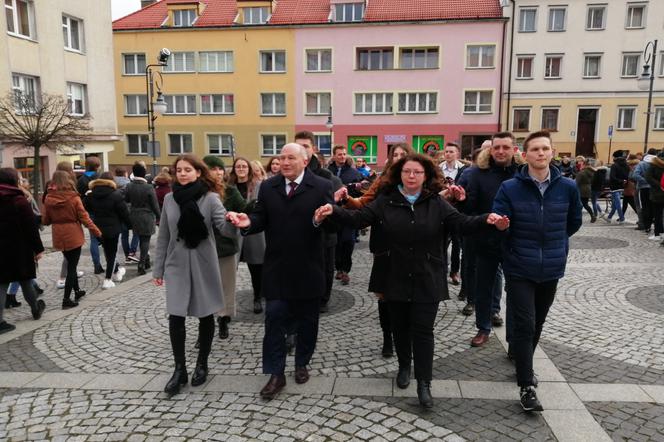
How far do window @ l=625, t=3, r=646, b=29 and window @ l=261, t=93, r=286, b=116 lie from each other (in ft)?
80.5

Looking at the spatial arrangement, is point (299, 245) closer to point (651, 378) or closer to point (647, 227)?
point (651, 378)

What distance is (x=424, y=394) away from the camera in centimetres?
397

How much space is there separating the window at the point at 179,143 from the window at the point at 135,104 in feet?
10.2

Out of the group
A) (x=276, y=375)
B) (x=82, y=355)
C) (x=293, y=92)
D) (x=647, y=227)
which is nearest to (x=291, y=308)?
(x=276, y=375)

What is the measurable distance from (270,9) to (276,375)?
38.8 m

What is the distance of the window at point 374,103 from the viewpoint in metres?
36.3

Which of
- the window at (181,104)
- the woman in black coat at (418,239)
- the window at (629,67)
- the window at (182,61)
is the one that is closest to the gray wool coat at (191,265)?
the woman in black coat at (418,239)

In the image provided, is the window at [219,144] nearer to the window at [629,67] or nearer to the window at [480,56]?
the window at [480,56]

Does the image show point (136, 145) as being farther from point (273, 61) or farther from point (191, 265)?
point (191, 265)

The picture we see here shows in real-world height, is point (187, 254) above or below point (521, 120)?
below

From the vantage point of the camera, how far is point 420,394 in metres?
3.99

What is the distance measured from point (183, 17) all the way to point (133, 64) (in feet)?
17.6

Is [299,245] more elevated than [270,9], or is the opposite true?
[270,9]

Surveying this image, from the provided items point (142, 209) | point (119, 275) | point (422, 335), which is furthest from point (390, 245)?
point (142, 209)
